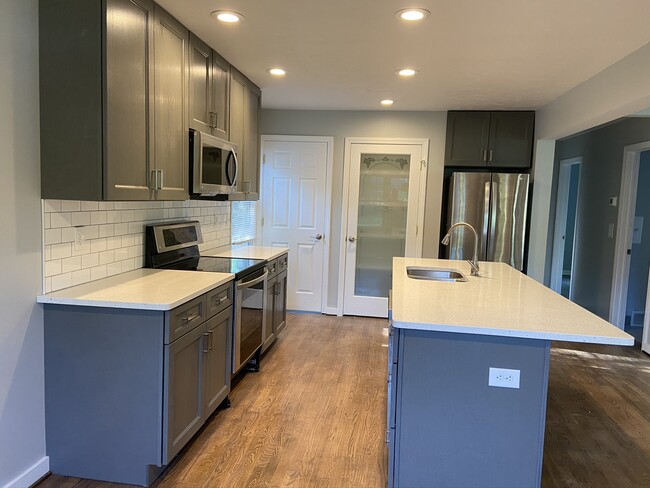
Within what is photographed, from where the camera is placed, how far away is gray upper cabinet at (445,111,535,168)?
4.70 metres

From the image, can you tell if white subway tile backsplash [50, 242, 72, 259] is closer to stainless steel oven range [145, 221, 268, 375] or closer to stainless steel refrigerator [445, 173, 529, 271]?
stainless steel oven range [145, 221, 268, 375]

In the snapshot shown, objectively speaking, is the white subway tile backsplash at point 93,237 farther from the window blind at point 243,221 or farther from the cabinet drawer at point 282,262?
the window blind at point 243,221

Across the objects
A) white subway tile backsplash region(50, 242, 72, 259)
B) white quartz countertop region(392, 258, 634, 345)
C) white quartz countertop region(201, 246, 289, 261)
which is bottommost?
white quartz countertop region(392, 258, 634, 345)

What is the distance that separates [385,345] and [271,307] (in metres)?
1.19

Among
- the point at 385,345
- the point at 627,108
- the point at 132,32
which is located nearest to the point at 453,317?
the point at 132,32

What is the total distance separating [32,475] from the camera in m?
2.08

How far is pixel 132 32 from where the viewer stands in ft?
7.18

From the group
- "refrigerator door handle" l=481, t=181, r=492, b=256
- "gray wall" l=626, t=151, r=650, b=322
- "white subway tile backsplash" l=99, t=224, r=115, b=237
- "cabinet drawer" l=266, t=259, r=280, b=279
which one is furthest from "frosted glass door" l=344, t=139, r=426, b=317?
"white subway tile backsplash" l=99, t=224, r=115, b=237

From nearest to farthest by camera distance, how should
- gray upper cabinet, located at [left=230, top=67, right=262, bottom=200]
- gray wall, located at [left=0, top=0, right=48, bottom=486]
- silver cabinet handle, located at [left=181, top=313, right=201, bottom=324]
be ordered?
gray wall, located at [left=0, top=0, right=48, bottom=486] → silver cabinet handle, located at [left=181, top=313, right=201, bottom=324] → gray upper cabinet, located at [left=230, top=67, right=262, bottom=200]

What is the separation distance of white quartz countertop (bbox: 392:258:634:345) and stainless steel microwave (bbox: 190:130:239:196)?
1337 millimetres

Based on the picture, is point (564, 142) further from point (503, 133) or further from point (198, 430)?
point (198, 430)

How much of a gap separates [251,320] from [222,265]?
0.44m

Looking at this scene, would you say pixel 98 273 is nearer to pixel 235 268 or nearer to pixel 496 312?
pixel 235 268

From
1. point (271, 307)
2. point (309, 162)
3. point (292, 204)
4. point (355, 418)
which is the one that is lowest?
point (355, 418)
